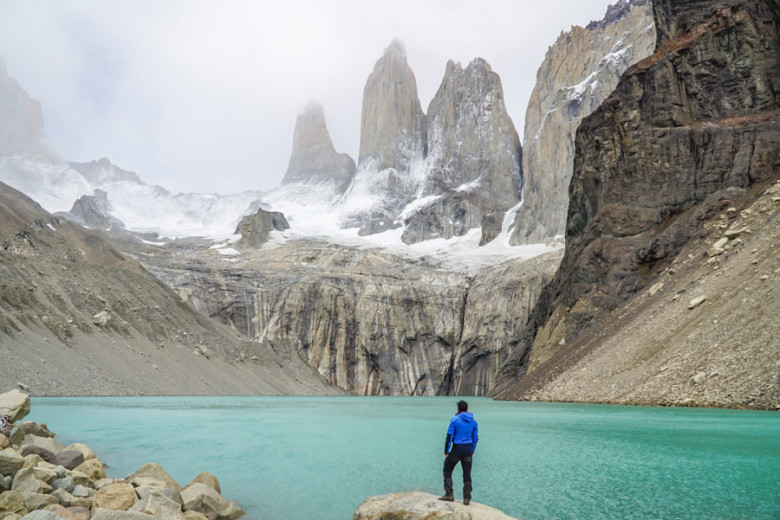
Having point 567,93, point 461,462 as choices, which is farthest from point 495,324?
point 461,462

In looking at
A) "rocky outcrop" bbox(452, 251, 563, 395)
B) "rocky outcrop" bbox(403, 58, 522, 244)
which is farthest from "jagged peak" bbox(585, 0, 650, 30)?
"rocky outcrop" bbox(452, 251, 563, 395)

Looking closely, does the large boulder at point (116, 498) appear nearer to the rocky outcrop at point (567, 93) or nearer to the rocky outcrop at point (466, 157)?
the rocky outcrop at point (567, 93)

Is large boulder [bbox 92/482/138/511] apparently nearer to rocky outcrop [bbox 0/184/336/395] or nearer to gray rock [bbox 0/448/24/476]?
gray rock [bbox 0/448/24/476]

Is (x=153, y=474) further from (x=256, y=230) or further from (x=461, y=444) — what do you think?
(x=256, y=230)

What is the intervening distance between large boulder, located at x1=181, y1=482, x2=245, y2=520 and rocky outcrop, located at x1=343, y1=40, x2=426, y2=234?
147m

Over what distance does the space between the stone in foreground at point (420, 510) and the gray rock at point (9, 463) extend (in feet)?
16.3

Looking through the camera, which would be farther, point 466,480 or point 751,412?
point 751,412

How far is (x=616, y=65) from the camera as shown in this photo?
321ft

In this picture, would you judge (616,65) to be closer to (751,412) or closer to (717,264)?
(717,264)

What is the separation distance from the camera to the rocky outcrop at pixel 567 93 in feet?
324

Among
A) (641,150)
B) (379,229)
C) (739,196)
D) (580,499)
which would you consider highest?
(379,229)

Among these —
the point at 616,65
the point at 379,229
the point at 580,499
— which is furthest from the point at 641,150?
the point at 379,229

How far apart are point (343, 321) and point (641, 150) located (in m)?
48.2

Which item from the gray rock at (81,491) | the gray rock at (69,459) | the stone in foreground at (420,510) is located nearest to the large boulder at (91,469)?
the gray rock at (69,459)
